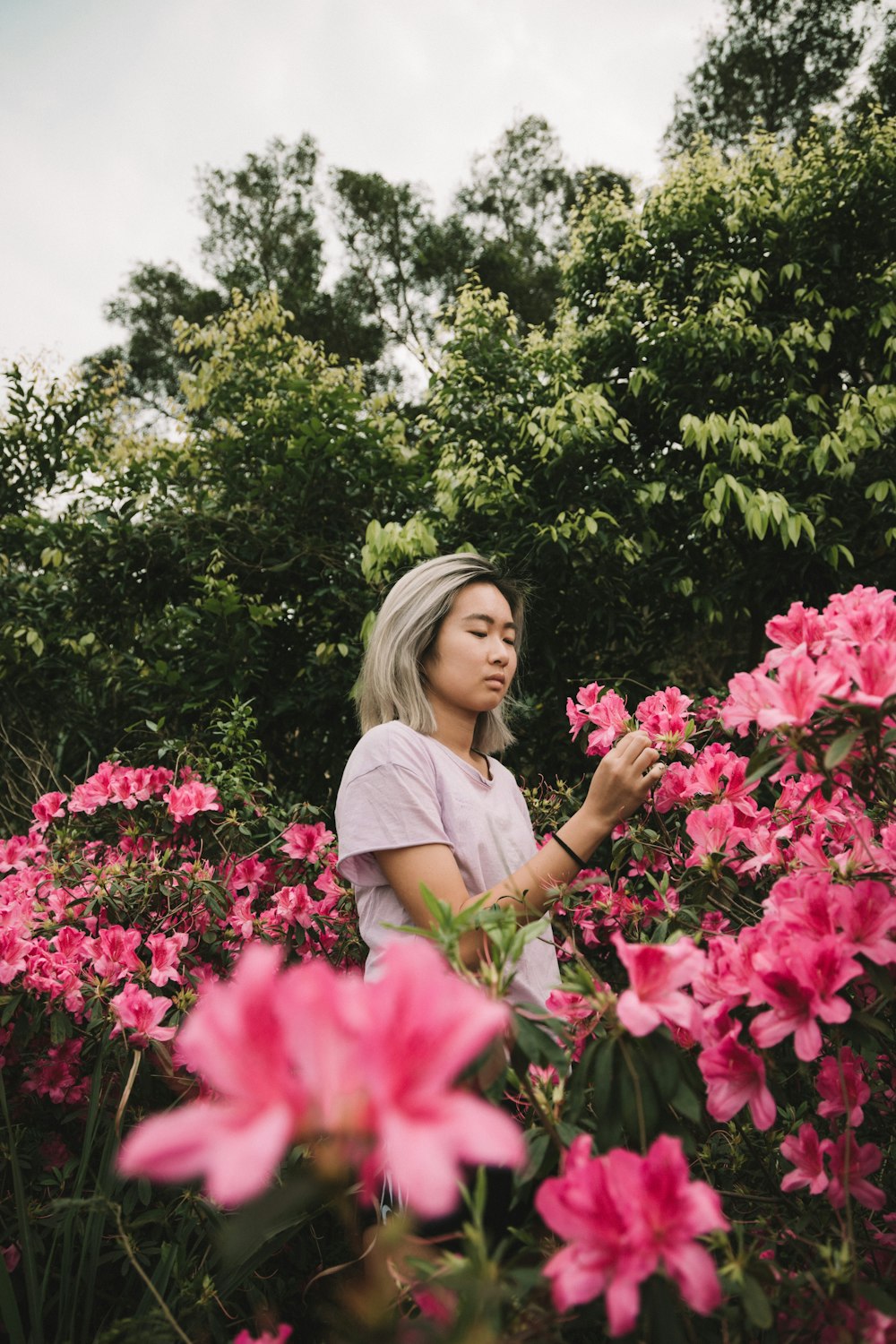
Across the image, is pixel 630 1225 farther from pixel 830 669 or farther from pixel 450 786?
pixel 450 786

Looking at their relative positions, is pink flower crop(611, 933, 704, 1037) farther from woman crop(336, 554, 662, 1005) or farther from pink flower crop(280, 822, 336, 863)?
pink flower crop(280, 822, 336, 863)

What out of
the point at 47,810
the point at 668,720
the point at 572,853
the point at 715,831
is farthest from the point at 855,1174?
the point at 47,810

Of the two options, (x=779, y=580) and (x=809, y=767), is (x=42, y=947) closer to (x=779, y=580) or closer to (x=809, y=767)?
(x=809, y=767)

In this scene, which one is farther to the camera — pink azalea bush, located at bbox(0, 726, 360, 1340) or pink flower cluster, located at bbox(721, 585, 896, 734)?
pink azalea bush, located at bbox(0, 726, 360, 1340)

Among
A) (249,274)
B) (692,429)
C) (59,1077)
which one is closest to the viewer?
(59,1077)

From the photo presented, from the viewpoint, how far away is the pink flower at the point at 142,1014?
1.34m

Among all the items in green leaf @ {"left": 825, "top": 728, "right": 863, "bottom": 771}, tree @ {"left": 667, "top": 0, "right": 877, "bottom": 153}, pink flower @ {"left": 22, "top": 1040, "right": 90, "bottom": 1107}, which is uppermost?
tree @ {"left": 667, "top": 0, "right": 877, "bottom": 153}

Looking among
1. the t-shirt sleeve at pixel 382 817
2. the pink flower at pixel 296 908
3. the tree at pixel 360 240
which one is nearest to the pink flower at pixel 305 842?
the pink flower at pixel 296 908

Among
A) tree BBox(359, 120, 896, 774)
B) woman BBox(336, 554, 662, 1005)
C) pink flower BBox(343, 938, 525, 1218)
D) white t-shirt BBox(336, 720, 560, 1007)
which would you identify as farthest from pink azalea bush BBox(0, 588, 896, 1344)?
tree BBox(359, 120, 896, 774)

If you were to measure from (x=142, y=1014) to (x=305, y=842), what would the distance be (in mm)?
600

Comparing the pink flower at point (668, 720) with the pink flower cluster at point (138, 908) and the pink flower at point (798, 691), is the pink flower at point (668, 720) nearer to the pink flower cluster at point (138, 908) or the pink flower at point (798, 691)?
the pink flower at point (798, 691)

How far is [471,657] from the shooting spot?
1.51m

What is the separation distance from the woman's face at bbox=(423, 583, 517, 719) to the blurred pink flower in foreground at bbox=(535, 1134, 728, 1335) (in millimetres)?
1020

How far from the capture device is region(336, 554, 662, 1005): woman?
116 centimetres
